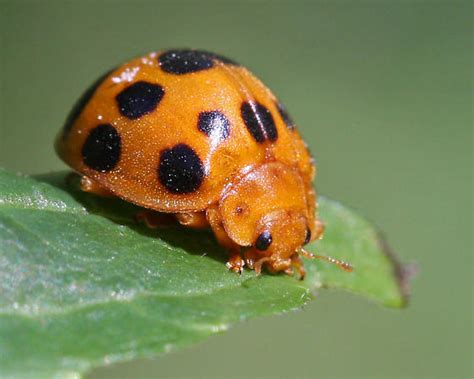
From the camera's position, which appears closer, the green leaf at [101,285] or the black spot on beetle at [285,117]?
the green leaf at [101,285]

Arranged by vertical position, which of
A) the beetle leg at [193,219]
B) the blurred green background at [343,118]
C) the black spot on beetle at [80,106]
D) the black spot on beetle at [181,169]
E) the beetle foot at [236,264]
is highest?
the black spot on beetle at [80,106]

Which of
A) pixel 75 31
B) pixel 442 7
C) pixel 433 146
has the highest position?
pixel 442 7

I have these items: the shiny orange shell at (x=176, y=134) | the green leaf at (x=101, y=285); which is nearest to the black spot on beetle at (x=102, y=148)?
the shiny orange shell at (x=176, y=134)

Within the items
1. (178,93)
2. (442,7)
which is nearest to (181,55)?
(178,93)

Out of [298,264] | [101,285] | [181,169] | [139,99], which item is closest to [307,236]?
[298,264]

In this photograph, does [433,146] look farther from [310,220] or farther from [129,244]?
[129,244]

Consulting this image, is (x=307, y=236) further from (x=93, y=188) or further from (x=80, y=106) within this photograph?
(x=80, y=106)

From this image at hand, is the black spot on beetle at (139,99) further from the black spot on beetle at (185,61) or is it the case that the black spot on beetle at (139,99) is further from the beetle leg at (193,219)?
the beetle leg at (193,219)
